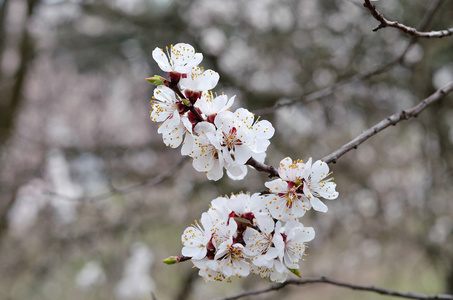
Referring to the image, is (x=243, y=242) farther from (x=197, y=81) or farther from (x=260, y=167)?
(x=197, y=81)

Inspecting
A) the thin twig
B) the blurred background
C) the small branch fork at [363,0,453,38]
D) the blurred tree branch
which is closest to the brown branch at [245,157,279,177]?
the small branch fork at [363,0,453,38]

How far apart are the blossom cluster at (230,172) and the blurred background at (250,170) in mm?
1947

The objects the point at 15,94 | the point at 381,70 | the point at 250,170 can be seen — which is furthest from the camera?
the point at 15,94

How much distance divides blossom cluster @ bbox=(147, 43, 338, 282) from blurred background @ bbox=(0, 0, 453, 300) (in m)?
1.95

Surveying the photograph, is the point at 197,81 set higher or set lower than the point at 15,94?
higher

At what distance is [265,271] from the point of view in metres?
0.95

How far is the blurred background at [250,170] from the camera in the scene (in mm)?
2992

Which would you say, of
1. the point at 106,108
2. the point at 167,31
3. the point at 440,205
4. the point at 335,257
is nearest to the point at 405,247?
the point at 440,205

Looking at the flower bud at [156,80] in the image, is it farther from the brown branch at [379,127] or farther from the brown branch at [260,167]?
the brown branch at [379,127]

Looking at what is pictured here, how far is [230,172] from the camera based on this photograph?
37.0 inches

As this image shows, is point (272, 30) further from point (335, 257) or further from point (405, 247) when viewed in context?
point (335, 257)

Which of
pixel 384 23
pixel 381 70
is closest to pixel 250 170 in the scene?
pixel 381 70

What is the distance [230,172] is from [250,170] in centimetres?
230

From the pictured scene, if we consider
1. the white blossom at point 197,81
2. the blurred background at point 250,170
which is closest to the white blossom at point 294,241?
the white blossom at point 197,81
